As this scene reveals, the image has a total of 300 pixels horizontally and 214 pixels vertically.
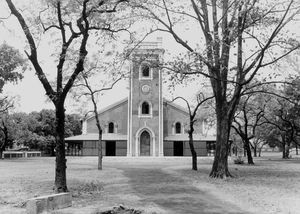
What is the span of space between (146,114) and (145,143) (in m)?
3.88

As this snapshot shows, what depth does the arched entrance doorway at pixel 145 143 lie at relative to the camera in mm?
50750

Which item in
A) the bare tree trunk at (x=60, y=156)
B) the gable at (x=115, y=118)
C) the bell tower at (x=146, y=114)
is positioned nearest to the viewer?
the bare tree trunk at (x=60, y=156)

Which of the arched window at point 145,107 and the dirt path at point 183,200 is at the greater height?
the arched window at point 145,107

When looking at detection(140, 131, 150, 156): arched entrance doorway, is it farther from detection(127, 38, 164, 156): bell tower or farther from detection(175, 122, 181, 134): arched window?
detection(175, 122, 181, 134): arched window

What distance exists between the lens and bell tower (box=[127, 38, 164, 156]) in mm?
50375

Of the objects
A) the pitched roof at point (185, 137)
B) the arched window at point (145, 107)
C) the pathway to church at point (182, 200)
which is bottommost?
the pathway to church at point (182, 200)

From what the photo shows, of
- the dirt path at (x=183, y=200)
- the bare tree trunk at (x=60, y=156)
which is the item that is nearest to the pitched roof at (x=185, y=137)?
the dirt path at (x=183, y=200)

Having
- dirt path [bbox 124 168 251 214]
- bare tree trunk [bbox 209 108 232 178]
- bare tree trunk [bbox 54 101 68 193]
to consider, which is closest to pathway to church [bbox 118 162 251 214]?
dirt path [bbox 124 168 251 214]

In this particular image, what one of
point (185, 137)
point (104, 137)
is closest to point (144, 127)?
point (104, 137)

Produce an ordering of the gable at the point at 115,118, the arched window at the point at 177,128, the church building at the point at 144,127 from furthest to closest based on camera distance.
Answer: the arched window at the point at 177,128 < the gable at the point at 115,118 < the church building at the point at 144,127

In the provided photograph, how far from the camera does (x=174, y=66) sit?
17.3 meters

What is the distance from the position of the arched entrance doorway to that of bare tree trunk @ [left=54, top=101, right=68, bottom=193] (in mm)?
37177

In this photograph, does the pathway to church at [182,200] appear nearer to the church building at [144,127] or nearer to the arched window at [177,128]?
the church building at [144,127]

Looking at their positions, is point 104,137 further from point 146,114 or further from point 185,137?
point 185,137
